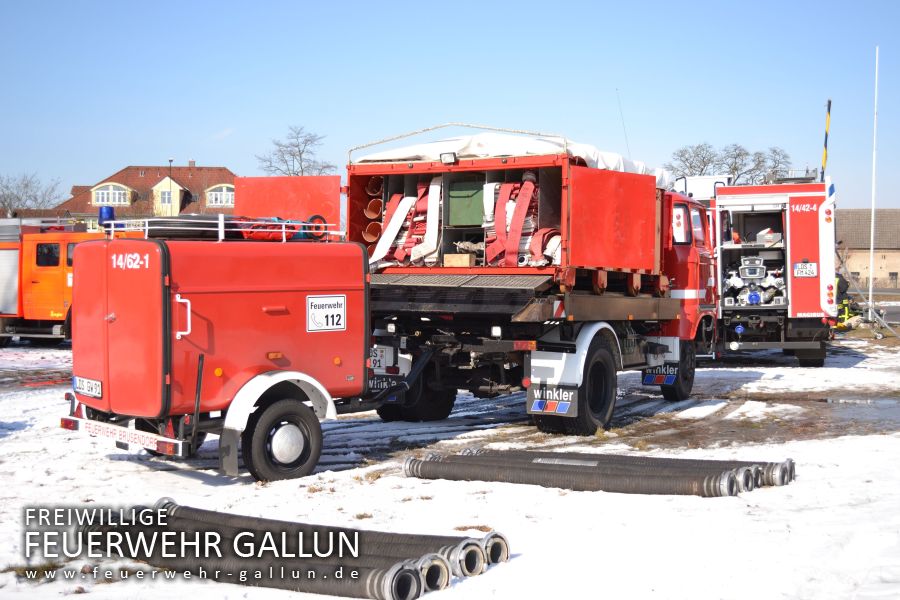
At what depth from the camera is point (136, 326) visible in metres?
8.26

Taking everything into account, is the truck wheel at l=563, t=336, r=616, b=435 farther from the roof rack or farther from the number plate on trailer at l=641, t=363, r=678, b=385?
the roof rack

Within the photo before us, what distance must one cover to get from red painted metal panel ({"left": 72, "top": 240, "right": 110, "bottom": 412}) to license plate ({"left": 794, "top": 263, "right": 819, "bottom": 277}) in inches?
579

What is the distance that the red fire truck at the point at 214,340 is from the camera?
26.8 ft

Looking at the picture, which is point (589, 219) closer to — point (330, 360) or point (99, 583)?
point (330, 360)

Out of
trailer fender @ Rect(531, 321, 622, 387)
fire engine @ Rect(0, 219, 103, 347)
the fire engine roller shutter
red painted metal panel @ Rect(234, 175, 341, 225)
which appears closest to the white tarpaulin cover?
red painted metal panel @ Rect(234, 175, 341, 225)

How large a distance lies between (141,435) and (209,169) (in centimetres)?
8610

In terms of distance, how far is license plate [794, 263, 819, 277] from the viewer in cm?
1936

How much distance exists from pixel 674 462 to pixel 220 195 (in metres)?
81.9

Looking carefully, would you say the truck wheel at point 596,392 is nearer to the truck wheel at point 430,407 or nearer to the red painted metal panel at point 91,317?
the truck wheel at point 430,407

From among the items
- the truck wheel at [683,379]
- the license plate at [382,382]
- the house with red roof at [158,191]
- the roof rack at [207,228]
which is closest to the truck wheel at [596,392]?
the license plate at [382,382]

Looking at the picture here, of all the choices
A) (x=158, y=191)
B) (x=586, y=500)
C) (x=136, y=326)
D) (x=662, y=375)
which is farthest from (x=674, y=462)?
(x=158, y=191)

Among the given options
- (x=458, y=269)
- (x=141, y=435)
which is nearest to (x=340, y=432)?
(x=458, y=269)

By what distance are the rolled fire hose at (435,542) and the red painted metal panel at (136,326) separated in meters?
1.89

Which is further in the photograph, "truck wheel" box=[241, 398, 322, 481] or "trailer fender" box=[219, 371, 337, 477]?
"truck wheel" box=[241, 398, 322, 481]
